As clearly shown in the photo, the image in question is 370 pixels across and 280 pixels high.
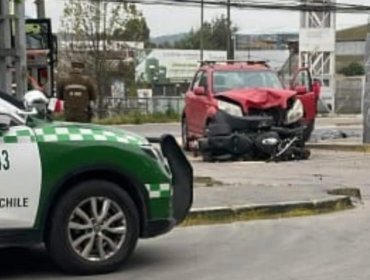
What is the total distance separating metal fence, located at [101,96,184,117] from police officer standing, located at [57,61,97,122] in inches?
1214

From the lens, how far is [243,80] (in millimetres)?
19172

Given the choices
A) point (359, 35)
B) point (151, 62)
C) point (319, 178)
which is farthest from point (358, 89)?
point (359, 35)

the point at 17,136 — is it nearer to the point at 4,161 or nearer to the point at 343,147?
the point at 4,161

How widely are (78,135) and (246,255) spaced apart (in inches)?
80.1

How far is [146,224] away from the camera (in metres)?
7.87

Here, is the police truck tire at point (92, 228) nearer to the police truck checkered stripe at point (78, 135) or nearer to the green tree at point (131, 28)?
the police truck checkered stripe at point (78, 135)

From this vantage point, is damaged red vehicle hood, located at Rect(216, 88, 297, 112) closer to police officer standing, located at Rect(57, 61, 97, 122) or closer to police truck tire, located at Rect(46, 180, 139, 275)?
police officer standing, located at Rect(57, 61, 97, 122)

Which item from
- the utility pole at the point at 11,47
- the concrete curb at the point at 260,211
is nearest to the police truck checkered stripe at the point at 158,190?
the concrete curb at the point at 260,211

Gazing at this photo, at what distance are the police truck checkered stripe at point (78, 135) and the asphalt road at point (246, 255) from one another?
110 centimetres

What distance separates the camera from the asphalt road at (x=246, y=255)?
7.71 m

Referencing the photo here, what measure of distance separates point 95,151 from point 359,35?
135 m

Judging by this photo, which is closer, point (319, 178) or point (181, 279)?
point (181, 279)

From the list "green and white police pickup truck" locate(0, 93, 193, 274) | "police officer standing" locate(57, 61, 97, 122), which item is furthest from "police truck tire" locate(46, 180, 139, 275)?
"police officer standing" locate(57, 61, 97, 122)

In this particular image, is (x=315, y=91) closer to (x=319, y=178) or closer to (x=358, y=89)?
(x=319, y=178)
